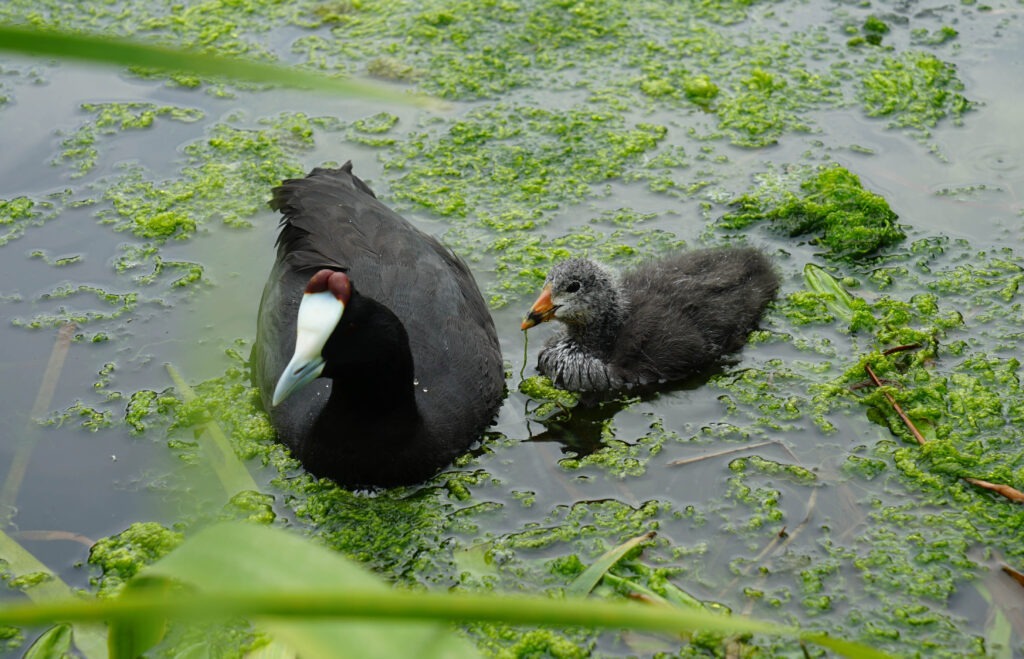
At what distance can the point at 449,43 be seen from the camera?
701 cm

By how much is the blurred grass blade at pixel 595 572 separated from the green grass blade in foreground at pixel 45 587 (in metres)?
1.49

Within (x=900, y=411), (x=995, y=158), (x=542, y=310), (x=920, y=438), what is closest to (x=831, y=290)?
(x=900, y=411)

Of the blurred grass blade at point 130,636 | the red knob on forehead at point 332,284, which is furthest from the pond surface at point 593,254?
Answer: the blurred grass blade at point 130,636

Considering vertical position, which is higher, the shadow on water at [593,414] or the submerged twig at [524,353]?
the shadow on water at [593,414]

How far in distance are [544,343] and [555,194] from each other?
1.03 m

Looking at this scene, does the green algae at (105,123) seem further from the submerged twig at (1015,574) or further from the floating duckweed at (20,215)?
the submerged twig at (1015,574)

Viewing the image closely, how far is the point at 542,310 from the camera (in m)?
4.81

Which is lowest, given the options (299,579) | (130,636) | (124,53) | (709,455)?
(709,455)

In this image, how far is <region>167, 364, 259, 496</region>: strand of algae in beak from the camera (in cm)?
435

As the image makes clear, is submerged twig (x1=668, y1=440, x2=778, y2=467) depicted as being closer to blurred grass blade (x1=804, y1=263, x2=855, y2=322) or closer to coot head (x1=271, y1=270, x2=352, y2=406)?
blurred grass blade (x1=804, y1=263, x2=855, y2=322)

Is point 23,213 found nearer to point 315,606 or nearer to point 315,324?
point 315,324

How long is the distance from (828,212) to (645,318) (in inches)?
48.6

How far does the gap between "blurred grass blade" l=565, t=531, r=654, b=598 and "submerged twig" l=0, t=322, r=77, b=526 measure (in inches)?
82.1

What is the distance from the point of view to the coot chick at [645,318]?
4797 mm
